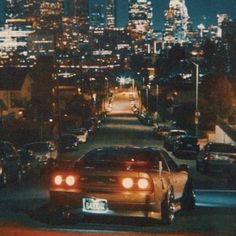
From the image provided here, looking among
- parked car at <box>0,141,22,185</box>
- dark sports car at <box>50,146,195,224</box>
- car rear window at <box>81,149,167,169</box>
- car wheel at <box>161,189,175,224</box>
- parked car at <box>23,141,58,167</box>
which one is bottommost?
parked car at <box>23,141,58,167</box>

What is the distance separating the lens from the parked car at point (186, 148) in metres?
47.7

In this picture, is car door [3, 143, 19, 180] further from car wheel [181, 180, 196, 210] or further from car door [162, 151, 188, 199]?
car door [162, 151, 188, 199]

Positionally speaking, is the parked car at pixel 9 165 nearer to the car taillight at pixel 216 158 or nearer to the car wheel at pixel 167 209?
the car wheel at pixel 167 209

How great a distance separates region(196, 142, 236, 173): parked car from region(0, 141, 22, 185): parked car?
1029 cm

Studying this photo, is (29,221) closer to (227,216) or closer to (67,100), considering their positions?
(227,216)

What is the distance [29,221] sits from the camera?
14695 mm

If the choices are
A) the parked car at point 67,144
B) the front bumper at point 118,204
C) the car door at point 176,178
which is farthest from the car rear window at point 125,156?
the parked car at point 67,144

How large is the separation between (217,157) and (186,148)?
1316 centimetres

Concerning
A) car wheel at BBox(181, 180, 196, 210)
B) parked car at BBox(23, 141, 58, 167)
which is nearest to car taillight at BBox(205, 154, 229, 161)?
parked car at BBox(23, 141, 58, 167)

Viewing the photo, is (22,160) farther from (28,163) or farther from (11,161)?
(11,161)

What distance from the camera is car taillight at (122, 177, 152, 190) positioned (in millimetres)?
13656

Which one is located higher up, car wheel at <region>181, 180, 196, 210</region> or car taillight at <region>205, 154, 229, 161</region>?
car wheel at <region>181, 180, 196, 210</region>

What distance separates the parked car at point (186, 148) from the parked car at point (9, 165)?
845 inches

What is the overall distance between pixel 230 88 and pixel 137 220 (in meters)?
61.6
